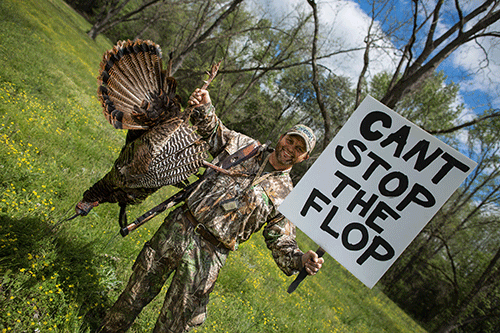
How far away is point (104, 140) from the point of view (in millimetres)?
6781

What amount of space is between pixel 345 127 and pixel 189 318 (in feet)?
6.62

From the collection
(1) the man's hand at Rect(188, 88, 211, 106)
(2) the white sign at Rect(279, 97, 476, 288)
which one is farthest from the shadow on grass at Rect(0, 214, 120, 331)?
(2) the white sign at Rect(279, 97, 476, 288)

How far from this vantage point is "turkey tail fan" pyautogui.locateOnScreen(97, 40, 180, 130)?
2.12 meters

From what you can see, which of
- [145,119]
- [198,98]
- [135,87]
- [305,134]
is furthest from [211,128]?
[305,134]

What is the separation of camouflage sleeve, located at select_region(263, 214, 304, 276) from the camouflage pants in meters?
0.43

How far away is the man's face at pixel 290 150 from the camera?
2.32m

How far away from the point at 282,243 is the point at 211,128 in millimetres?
1199

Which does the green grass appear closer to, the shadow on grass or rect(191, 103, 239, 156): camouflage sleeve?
the shadow on grass

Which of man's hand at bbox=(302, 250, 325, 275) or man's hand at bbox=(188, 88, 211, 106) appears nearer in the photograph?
man's hand at bbox=(302, 250, 325, 275)

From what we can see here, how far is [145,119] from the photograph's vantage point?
228cm

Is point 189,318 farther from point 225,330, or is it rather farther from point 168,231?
point 225,330

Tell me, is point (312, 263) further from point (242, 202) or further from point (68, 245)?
point (68, 245)

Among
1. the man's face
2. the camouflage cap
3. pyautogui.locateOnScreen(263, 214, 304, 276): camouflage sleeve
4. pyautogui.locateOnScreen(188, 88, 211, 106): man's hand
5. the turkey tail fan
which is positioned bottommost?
pyautogui.locateOnScreen(263, 214, 304, 276): camouflage sleeve

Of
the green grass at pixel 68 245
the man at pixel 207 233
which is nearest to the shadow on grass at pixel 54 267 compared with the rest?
the green grass at pixel 68 245
